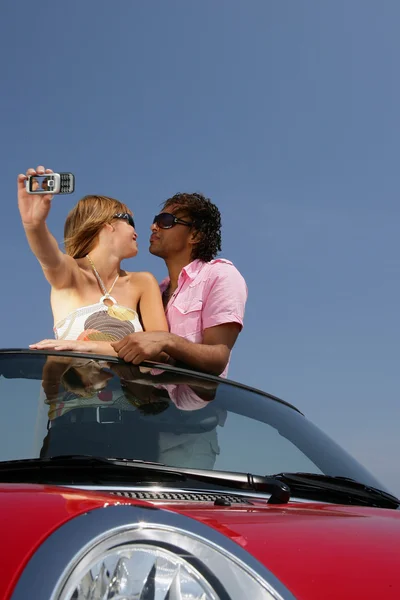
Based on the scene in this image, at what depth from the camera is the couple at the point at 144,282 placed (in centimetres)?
325

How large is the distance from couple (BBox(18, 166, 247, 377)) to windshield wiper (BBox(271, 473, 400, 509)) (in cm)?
76

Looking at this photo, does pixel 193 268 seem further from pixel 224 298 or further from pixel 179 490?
pixel 179 490

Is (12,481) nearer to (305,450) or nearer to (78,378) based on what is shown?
(78,378)

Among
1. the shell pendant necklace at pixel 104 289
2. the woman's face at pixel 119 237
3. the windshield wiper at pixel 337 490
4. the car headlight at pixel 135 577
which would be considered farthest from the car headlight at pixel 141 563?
the woman's face at pixel 119 237

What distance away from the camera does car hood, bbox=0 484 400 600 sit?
4.00 feet

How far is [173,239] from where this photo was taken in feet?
13.7

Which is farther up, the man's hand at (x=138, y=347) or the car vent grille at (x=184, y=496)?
the man's hand at (x=138, y=347)

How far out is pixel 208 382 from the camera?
8.71ft

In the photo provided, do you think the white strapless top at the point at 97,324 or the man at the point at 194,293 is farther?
the white strapless top at the point at 97,324

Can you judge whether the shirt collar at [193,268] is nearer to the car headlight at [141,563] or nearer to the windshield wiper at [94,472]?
the windshield wiper at [94,472]

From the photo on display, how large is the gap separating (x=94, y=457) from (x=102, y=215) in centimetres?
220

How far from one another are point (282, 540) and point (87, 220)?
2.81 meters

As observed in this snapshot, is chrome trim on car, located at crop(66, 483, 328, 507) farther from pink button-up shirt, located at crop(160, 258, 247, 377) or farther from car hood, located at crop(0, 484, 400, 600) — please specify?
pink button-up shirt, located at crop(160, 258, 247, 377)

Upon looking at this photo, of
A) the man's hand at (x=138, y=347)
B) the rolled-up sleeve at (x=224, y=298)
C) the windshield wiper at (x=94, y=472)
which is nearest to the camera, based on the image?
the windshield wiper at (x=94, y=472)
